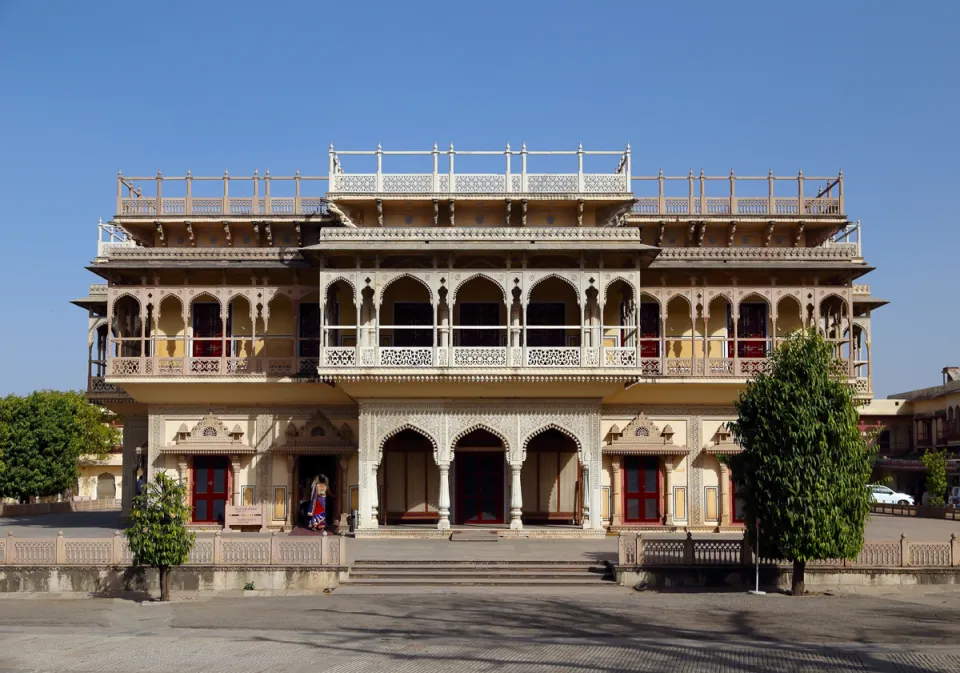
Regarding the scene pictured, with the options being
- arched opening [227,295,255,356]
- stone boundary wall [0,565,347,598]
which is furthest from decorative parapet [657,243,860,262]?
stone boundary wall [0,565,347,598]

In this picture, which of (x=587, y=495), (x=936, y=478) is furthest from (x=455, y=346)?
(x=936, y=478)

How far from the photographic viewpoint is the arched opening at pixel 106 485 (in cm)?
7244

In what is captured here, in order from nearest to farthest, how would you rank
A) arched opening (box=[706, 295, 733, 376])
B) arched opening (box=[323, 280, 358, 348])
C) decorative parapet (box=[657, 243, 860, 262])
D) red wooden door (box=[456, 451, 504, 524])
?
arched opening (box=[323, 280, 358, 348])
decorative parapet (box=[657, 243, 860, 262])
red wooden door (box=[456, 451, 504, 524])
arched opening (box=[706, 295, 733, 376])

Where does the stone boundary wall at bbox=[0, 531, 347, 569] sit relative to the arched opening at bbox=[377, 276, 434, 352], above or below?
below

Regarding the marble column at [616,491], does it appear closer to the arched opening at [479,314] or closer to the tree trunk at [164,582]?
the arched opening at [479,314]

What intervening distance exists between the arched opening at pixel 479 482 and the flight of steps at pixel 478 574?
7452 mm

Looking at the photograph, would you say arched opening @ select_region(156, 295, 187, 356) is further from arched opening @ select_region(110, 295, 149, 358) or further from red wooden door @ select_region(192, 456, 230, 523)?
red wooden door @ select_region(192, 456, 230, 523)

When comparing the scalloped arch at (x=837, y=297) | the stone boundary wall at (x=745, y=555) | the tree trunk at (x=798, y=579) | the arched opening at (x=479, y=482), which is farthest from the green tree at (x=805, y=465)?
the arched opening at (x=479, y=482)

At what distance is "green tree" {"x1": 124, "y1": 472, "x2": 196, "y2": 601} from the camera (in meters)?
22.8

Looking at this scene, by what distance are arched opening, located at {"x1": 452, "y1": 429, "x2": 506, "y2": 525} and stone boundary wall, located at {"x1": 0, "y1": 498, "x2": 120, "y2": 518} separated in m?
21.4

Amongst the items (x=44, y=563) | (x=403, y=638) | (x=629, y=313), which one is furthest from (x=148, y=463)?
(x=403, y=638)

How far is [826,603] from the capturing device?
21609 millimetres

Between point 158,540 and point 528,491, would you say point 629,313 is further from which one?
point 158,540

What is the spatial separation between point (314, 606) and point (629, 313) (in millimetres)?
14781
